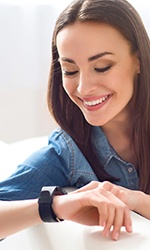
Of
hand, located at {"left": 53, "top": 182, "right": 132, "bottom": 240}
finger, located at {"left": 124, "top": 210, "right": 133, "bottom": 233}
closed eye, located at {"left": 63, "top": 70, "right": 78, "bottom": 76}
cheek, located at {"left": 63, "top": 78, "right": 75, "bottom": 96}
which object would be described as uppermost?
closed eye, located at {"left": 63, "top": 70, "right": 78, "bottom": 76}

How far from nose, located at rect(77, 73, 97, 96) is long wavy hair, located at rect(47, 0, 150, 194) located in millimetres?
107

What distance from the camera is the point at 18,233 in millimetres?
890

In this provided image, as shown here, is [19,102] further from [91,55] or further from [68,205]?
[68,205]

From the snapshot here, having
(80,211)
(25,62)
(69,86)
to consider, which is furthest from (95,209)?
(25,62)

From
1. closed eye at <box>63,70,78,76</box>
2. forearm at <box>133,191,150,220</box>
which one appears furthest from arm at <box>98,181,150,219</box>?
closed eye at <box>63,70,78,76</box>

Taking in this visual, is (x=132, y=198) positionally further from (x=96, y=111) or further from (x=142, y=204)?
(x=96, y=111)

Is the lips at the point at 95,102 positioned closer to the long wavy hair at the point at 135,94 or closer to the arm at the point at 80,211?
the long wavy hair at the point at 135,94

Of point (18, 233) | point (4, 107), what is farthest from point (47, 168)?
point (4, 107)

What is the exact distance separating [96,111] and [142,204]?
20cm

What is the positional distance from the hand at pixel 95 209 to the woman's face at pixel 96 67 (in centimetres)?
20

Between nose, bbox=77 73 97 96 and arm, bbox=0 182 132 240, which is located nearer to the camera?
arm, bbox=0 182 132 240

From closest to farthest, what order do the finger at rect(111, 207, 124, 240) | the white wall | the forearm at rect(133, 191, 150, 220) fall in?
1. the finger at rect(111, 207, 124, 240)
2. the forearm at rect(133, 191, 150, 220)
3. the white wall

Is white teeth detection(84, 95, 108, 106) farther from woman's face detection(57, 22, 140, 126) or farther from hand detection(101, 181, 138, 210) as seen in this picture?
hand detection(101, 181, 138, 210)

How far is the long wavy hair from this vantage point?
0.91 m
